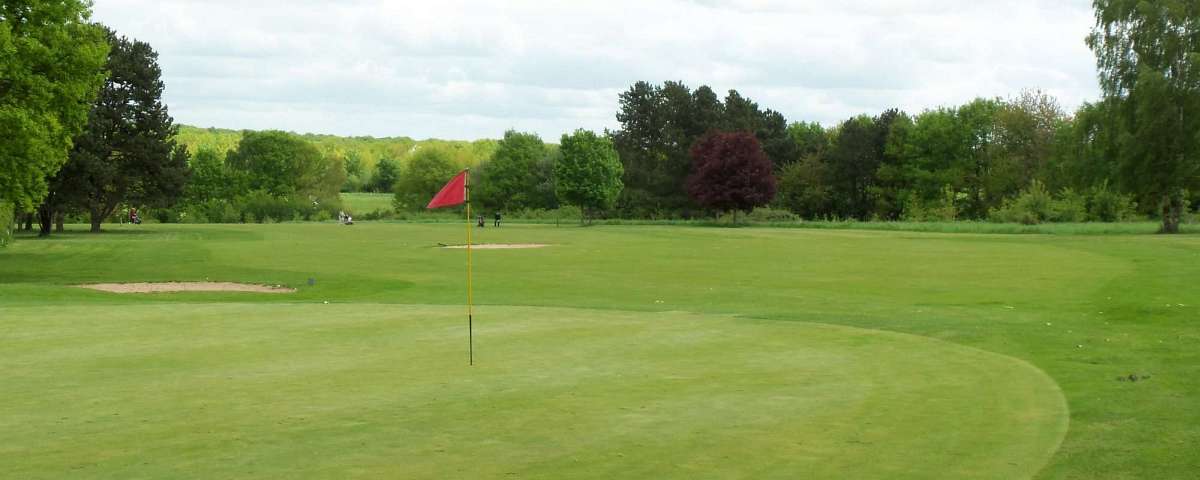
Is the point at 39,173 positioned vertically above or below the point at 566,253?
above

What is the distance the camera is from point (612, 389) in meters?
11.3

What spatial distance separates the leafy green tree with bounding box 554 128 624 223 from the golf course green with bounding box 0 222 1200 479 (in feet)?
254

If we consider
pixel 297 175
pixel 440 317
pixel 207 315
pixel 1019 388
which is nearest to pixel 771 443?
pixel 1019 388

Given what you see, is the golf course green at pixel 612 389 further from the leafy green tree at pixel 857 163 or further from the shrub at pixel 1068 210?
the leafy green tree at pixel 857 163

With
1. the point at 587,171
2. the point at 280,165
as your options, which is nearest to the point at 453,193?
the point at 587,171

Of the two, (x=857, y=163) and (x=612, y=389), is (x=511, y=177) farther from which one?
(x=612, y=389)

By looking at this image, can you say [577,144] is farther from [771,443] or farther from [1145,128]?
[771,443]

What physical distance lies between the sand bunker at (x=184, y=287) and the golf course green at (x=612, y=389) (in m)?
5.70

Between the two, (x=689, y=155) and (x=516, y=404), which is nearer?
(x=516, y=404)

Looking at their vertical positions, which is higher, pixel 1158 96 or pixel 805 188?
pixel 1158 96

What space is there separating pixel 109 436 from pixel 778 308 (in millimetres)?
16578

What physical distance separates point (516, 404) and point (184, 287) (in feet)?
84.5

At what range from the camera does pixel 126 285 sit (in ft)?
112

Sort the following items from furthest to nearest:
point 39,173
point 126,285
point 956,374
Result: point 39,173 < point 126,285 < point 956,374
